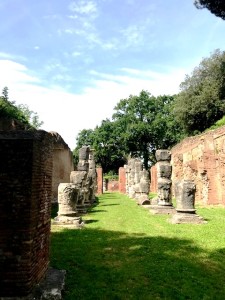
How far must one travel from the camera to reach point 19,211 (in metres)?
4.32

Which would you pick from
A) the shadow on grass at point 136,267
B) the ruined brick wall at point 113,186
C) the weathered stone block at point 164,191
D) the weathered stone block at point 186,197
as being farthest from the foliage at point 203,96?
the shadow on grass at point 136,267

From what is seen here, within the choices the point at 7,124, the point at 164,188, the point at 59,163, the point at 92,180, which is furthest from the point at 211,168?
the point at 7,124

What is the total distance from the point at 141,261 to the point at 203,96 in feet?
85.3

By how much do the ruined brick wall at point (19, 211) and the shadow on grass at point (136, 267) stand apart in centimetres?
87

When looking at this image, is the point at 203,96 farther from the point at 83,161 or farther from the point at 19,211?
the point at 19,211

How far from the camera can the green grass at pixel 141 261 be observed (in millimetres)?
5176

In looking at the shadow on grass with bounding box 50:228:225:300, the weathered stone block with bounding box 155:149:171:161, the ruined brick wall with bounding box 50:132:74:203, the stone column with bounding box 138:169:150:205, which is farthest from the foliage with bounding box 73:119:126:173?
the shadow on grass with bounding box 50:228:225:300

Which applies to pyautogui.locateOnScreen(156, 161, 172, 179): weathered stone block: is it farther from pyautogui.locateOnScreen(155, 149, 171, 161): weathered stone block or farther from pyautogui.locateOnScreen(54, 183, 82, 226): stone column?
pyautogui.locateOnScreen(54, 183, 82, 226): stone column

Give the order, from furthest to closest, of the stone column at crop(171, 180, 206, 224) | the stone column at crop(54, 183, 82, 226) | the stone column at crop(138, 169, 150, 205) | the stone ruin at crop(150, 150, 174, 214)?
the stone column at crop(138, 169, 150, 205) → the stone ruin at crop(150, 150, 174, 214) → the stone column at crop(171, 180, 206, 224) → the stone column at crop(54, 183, 82, 226)

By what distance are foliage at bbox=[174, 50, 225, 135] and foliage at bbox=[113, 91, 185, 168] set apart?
13608 millimetres

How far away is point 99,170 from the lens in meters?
36.4

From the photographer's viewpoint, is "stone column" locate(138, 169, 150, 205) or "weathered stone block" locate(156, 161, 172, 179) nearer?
"weathered stone block" locate(156, 161, 172, 179)

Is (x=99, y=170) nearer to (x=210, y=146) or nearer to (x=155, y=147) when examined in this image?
(x=155, y=147)

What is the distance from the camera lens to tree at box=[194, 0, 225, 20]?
1852cm
